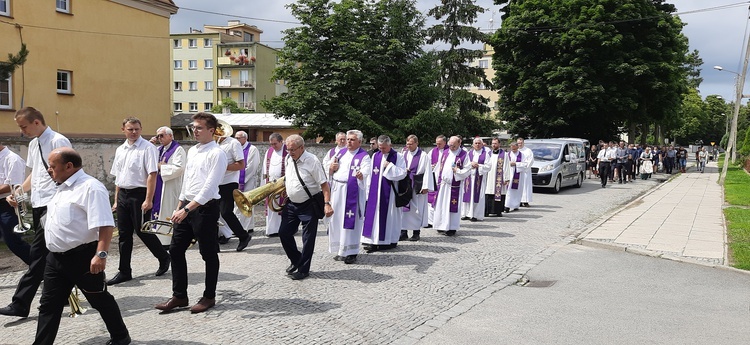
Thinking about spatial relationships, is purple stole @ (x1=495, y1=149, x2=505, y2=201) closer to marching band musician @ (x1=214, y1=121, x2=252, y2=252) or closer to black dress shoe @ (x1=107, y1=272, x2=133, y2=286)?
marching band musician @ (x1=214, y1=121, x2=252, y2=252)

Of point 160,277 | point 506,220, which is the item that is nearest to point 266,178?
point 160,277

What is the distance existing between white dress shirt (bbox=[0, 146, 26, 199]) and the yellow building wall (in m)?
18.0

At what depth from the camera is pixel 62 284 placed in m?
4.53

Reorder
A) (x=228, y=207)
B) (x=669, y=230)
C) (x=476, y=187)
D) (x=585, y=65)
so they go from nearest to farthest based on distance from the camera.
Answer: (x=228, y=207)
(x=669, y=230)
(x=476, y=187)
(x=585, y=65)

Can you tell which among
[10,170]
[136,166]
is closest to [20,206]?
[10,170]

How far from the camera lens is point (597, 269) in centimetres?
839

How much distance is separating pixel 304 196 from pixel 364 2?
22374 millimetres

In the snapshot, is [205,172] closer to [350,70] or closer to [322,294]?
[322,294]

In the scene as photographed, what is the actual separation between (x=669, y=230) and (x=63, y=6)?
75.8ft

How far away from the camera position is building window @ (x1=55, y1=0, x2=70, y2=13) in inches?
957

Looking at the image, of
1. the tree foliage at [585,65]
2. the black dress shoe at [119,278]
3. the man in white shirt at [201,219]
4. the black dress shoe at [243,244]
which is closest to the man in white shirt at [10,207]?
the black dress shoe at [119,278]

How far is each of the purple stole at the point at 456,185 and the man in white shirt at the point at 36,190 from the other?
21.8ft

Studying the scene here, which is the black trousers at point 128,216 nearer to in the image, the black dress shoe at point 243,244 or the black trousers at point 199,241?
the black trousers at point 199,241

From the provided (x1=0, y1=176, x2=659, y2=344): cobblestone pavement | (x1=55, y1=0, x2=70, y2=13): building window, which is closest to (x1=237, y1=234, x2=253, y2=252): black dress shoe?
(x1=0, y1=176, x2=659, y2=344): cobblestone pavement
